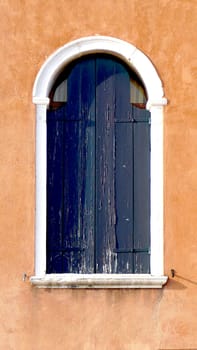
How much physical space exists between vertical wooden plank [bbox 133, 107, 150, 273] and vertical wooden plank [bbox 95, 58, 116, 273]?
0.20m

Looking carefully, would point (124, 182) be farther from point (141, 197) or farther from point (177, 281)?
point (177, 281)

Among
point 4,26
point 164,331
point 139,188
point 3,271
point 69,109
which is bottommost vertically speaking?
point 164,331

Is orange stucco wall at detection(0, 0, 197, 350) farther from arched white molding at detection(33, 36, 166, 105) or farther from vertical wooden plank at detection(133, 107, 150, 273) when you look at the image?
vertical wooden plank at detection(133, 107, 150, 273)

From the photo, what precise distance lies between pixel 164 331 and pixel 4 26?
3003 millimetres

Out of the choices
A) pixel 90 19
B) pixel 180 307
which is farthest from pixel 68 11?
pixel 180 307

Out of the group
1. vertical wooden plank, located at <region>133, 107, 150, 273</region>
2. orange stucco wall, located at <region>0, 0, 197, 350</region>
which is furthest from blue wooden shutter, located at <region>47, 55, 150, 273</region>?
orange stucco wall, located at <region>0, 0, 197, 350</region>

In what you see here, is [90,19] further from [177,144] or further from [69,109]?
[177,144]

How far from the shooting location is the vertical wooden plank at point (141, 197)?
8117 millimetres

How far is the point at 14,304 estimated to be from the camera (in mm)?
7938

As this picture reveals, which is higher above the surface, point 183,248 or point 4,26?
point 4,26

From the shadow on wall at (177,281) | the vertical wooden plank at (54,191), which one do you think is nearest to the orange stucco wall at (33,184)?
the shadow on wall at (177,281)

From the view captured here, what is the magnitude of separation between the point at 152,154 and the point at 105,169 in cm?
44

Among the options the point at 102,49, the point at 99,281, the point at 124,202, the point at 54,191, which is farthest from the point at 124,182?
the point at 102,49

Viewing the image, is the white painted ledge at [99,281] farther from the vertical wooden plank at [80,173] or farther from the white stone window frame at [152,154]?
the vertical wooden plank at [80,173]
